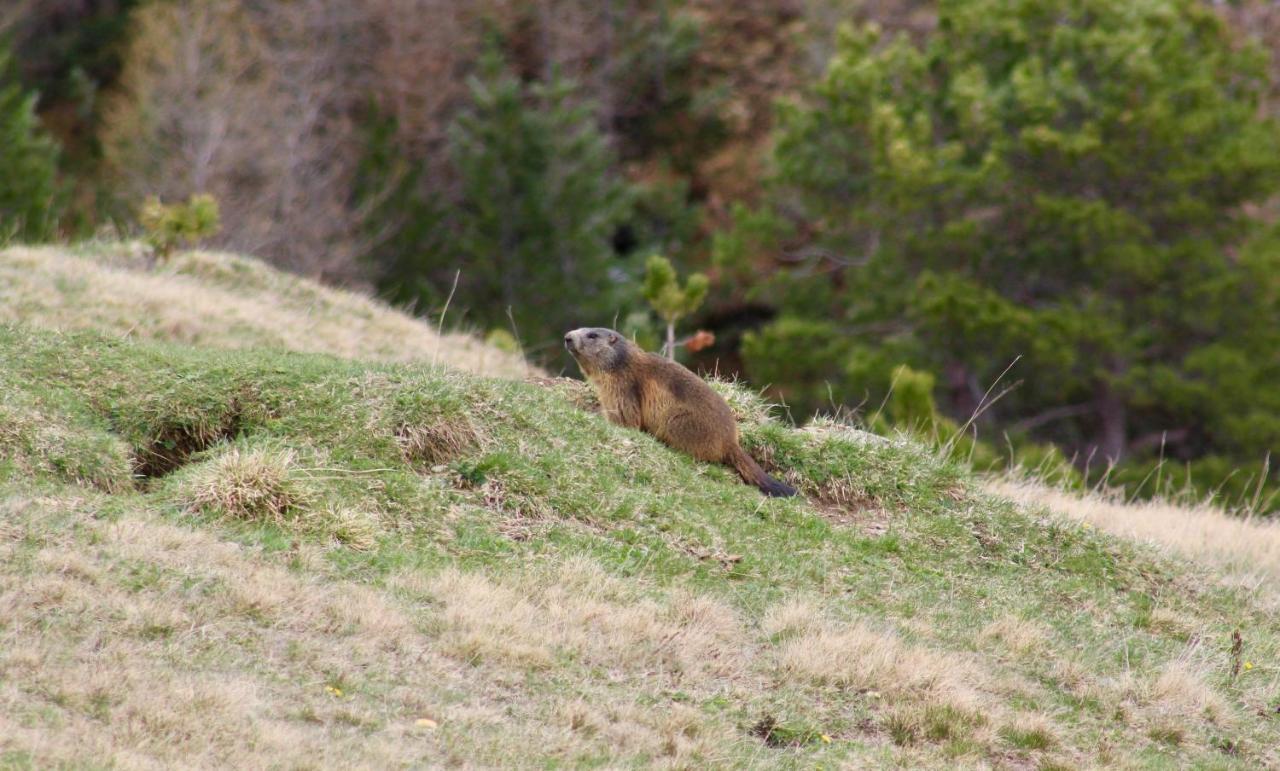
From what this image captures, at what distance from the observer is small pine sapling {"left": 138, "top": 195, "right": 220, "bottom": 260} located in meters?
18.0

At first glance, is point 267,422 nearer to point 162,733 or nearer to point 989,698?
point 162,733

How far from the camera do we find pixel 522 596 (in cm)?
733

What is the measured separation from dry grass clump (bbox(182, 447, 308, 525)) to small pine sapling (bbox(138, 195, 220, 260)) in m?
11.0

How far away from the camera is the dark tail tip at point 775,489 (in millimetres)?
9469

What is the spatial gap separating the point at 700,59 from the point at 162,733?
40629 millimetres

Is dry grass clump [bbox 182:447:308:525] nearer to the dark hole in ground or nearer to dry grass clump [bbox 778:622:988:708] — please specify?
the dark hole in ground

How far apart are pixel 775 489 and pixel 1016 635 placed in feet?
6.67

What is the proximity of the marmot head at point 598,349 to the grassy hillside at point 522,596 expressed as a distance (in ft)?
1.04

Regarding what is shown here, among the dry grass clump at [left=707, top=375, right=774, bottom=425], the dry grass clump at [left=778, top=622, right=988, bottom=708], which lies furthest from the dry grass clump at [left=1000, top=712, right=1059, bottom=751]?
the dry grass clump at [left=707, top=375, right=774, bottom=425]

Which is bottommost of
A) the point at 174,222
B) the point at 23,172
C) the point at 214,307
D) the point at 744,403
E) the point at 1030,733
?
the point at 23,172

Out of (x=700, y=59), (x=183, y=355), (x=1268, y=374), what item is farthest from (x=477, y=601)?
(x=700, y=59)

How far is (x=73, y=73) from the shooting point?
140 ft

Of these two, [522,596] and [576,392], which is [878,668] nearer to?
[522,596]

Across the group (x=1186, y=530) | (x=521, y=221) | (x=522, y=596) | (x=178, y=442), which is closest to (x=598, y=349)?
(x=178, y=442)
